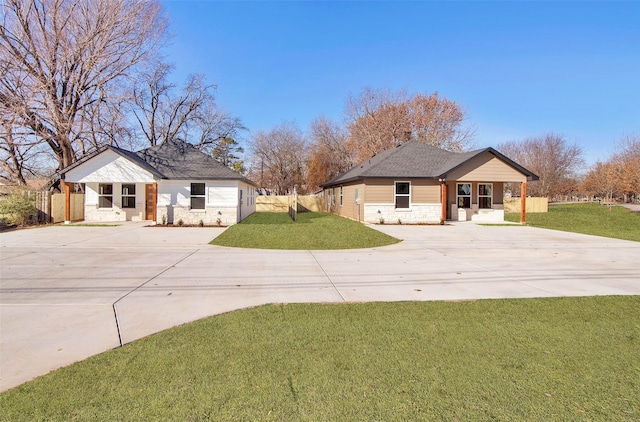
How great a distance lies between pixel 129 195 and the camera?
1973cm

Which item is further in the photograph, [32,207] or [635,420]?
[32,207]

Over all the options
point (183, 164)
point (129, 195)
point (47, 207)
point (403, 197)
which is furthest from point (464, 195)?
point (47, 207)

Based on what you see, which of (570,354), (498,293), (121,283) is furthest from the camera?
(121,283)

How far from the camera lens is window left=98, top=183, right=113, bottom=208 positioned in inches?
766

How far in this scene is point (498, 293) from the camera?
18.9 ft

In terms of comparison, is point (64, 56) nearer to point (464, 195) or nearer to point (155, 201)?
point (155, 201)

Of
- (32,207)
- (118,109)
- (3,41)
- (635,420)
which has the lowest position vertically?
(635,420)

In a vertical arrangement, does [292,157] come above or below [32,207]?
above

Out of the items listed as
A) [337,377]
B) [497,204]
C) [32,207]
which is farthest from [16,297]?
[497,204]

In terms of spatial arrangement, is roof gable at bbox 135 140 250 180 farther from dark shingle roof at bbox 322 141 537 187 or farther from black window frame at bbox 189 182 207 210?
dark shingle roof at bbox 322 141 537 187

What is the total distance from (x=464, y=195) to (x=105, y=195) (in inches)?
857

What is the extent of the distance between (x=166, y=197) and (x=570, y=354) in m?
18.6

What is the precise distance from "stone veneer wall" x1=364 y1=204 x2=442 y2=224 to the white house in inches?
305

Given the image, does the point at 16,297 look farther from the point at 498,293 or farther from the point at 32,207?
the point at 32,207
